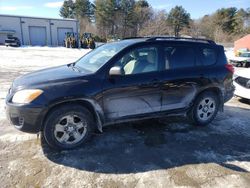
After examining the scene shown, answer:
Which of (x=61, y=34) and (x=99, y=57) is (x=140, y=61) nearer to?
(x=99, y=57)

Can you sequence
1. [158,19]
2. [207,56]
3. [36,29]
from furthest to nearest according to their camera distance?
[158,19], [36,29], [207,56]

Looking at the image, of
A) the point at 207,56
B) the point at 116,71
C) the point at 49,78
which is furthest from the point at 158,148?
the point at 207,56

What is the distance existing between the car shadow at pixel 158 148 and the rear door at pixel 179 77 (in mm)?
572

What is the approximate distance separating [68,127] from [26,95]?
0.79m

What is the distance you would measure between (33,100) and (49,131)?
541 mm

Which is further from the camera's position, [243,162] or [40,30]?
[40,30]

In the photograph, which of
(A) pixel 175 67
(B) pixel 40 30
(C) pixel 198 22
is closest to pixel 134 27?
(C) pixel 198 22

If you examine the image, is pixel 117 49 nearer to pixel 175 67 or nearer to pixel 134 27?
pixel 175 67

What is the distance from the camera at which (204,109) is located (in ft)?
16.3

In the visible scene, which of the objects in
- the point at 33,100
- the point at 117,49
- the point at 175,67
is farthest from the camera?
the point at 175,67

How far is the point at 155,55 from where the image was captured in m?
4.30

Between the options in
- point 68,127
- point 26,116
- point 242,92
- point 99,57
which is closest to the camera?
point 26,116

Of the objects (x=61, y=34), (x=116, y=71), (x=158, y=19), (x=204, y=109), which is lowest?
(x=204, y=109)

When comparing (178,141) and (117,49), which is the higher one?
(117,49)
